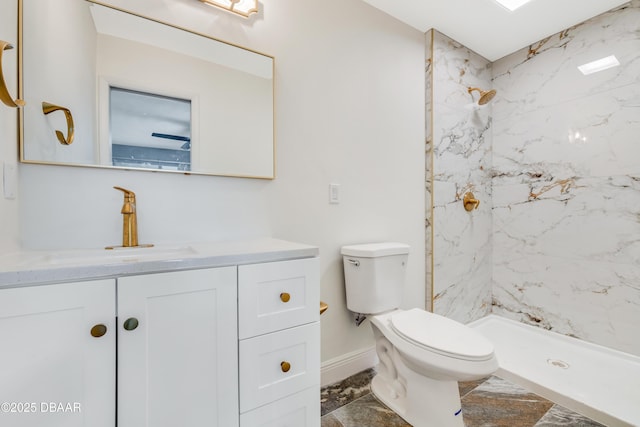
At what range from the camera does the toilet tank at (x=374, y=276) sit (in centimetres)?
155

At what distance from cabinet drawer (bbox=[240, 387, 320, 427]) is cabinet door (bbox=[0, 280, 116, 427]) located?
0.41 metres

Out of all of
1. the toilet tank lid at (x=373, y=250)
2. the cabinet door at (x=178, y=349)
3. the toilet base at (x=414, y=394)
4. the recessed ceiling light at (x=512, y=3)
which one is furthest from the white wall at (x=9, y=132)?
the recessed ceiling light at (x=512, y=3)

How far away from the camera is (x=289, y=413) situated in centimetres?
100

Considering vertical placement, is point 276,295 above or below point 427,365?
above

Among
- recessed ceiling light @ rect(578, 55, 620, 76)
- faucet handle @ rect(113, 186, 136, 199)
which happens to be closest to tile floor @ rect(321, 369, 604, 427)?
faucet handle @ rect(113, 186, 136, 199)

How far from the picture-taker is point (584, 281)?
80.6 inches

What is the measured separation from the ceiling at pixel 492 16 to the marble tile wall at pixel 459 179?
12cm

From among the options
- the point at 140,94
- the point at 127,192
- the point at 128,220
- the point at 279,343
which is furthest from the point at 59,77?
the point at 279,343

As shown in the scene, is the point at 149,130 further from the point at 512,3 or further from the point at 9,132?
the point at 512,3

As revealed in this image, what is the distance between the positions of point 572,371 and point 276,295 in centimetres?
207

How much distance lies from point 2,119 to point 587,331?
10.9 feet

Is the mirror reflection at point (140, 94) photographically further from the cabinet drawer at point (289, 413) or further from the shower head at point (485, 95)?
the shower head at point (485, 95)

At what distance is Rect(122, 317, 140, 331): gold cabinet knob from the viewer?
2.41 ft

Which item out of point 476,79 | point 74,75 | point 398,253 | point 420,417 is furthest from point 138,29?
point 476,79
